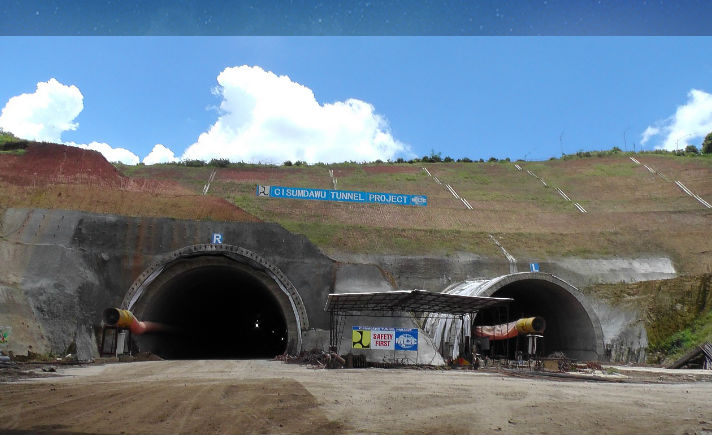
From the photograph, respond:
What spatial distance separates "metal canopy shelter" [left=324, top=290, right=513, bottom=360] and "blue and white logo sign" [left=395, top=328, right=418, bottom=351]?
4.02ft

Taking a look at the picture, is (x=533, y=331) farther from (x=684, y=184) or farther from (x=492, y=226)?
(x=684, y=184)

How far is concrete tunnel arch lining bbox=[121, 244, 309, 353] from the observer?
2659 centimetres

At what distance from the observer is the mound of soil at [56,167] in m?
42.5

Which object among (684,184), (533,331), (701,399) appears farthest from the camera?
(684,184)

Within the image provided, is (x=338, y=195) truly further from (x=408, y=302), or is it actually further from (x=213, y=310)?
(x=408, y=302)

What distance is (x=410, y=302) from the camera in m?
23.8

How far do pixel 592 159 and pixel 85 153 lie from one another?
60.4 metres

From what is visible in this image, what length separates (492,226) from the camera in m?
44.6

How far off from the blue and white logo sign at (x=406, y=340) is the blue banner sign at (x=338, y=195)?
26958 millimetres

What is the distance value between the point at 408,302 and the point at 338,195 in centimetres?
2783

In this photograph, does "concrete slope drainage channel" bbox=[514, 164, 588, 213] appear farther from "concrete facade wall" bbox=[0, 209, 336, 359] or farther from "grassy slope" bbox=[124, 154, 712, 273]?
"concrete facade wall" bbox=[0, 209, 336, 359]

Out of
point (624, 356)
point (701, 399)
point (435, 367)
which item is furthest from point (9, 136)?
point (701, 399)

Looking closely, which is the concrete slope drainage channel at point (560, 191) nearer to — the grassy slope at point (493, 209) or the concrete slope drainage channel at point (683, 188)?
the grassy slope at point (493, 209)

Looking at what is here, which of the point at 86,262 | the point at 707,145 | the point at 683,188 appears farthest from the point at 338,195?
the point at 707,145
